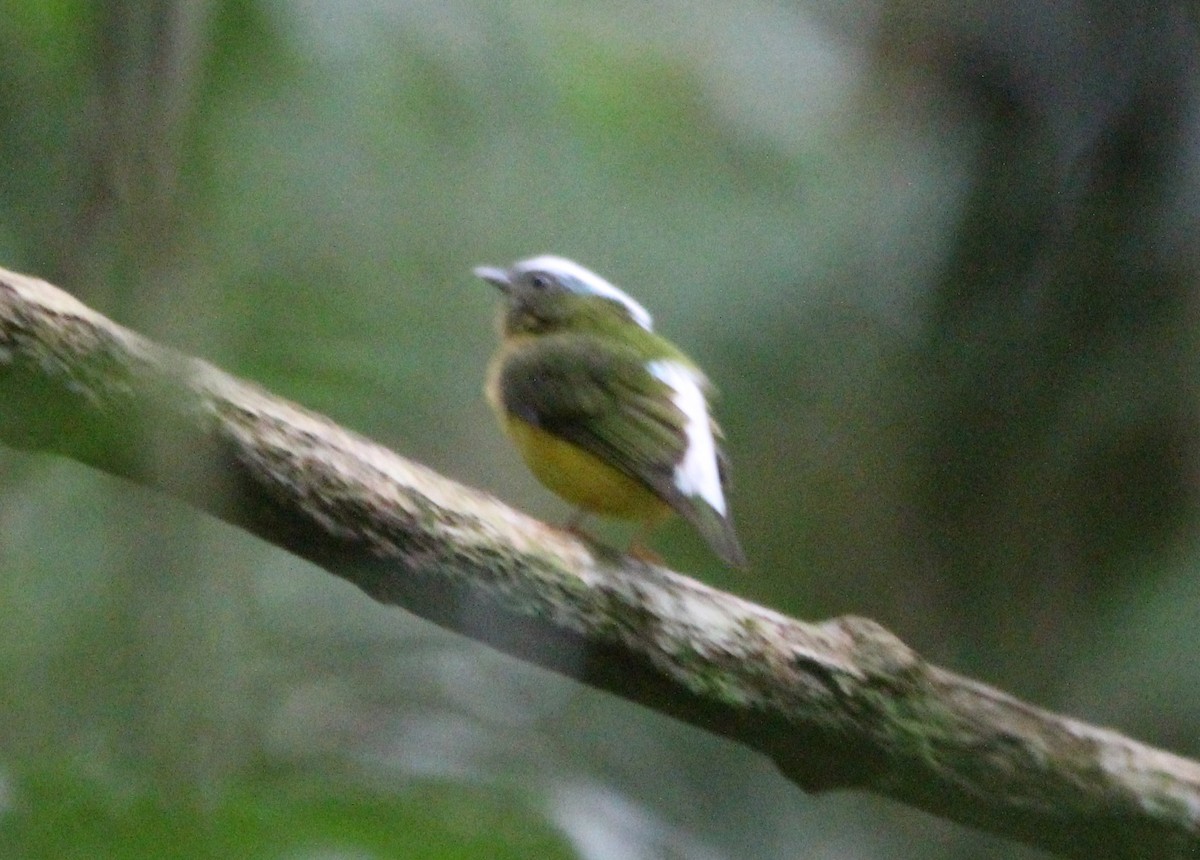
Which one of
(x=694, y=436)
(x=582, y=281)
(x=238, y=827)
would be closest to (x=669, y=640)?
(x=694, y=436)

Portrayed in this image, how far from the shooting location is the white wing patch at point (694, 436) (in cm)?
118

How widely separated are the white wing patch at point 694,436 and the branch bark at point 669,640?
0.09m

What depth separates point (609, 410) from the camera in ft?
4.11

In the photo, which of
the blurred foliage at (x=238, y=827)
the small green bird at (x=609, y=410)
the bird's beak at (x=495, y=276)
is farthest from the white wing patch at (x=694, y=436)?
the blurred foliage at (x=238, y=827)

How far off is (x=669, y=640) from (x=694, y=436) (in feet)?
0.69

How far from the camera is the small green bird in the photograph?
1189 millimetres

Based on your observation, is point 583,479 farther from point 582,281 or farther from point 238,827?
point 238,827

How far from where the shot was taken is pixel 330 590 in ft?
3.54

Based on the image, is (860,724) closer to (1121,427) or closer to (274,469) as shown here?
(1121,427)

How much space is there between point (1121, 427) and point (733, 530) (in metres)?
0.32

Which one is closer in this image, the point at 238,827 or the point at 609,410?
the point at 238,827

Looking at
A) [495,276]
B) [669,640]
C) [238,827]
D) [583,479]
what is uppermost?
[495,276]

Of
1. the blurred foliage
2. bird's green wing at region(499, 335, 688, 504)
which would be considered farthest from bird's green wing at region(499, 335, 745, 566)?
the blurred foliage

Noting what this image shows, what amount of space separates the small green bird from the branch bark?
111 millimetres
